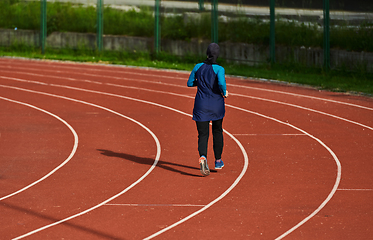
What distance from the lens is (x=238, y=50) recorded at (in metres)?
25.8

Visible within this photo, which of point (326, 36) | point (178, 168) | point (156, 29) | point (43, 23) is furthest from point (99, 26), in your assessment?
point (178, 168)

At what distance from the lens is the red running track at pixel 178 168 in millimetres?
6688

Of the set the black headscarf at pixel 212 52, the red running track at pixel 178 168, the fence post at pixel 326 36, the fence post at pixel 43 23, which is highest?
the fence post at pixel 43 23

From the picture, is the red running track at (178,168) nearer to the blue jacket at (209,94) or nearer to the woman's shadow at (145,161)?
the woman's shadow at (145,161)

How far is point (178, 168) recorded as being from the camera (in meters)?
9.38

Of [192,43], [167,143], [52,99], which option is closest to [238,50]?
[192,43]

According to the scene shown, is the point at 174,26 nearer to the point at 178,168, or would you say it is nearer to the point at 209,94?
the point at 178,168

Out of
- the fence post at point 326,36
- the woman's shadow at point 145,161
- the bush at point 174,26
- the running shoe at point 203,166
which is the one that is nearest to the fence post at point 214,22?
the bush at point 174,26

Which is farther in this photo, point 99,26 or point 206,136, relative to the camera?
point 99,26

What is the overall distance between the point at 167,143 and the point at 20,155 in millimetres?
2591

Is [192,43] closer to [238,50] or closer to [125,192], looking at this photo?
[238,50]

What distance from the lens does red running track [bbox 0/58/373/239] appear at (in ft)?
21.9

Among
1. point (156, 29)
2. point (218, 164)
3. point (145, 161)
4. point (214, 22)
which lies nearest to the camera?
point (218, 164)

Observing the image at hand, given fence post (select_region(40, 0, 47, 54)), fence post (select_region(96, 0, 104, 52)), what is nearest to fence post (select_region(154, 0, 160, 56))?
fence post (select_region(96, 0, 104, 52))
